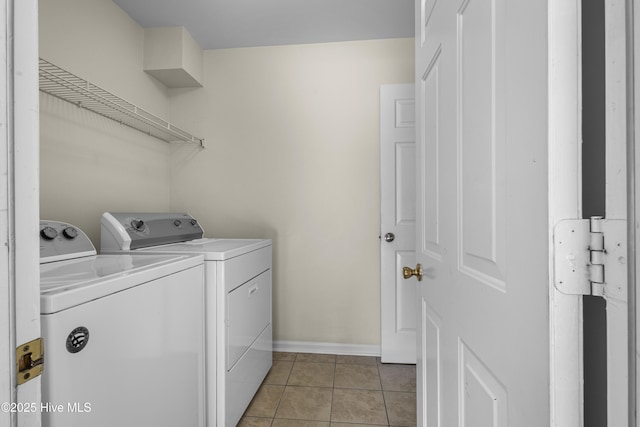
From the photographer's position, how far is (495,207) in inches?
22.5

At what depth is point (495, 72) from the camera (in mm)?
566

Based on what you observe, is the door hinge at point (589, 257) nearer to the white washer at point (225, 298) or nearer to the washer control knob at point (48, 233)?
the white washer at point (225, 298)

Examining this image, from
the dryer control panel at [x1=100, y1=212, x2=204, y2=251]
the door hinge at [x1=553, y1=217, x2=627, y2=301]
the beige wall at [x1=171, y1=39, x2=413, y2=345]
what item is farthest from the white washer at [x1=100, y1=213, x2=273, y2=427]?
the door hinge at [x1=553, y1=217, x2=627, y2=301]

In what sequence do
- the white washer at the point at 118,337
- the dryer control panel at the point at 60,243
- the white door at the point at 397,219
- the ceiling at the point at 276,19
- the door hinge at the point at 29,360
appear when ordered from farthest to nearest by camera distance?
the white door at the point at 397,219, the ceiling at the point at 276,19, the dryer control panel at the point at 60,243, the white washer at the point at 118,337, the door hinge at the point at 29,360

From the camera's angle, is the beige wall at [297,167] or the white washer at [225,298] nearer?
the white washer at [225,298]

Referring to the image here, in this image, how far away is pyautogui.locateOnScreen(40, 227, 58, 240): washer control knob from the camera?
1265 millimetres

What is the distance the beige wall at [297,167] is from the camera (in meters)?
2.45

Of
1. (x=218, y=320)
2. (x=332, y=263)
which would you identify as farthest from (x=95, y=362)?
(x=332, y=263)

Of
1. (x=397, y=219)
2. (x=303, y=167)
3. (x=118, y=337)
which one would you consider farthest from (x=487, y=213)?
(x=303, y=167)

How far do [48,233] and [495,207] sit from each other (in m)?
1.57

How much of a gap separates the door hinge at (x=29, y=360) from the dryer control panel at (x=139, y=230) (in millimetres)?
1204

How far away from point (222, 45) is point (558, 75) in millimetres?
2592

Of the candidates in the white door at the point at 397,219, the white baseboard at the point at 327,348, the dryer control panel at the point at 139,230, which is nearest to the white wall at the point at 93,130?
the dryer control panel at the point at 139,230

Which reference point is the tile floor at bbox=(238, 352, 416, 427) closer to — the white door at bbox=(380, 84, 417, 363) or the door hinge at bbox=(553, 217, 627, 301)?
the white door at bbox=(380, 84, 417, 363)
